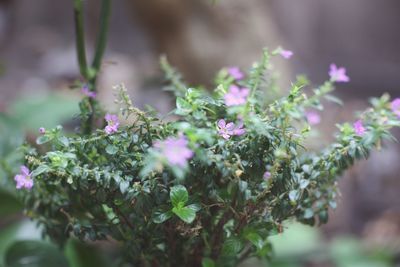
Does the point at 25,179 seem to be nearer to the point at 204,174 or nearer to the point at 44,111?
the point at 204,174

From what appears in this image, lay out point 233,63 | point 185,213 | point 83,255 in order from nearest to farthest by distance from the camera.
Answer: point 185,213 < point 83,255 < point 233,63

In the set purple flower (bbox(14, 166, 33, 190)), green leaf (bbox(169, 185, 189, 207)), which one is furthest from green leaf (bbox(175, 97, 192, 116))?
purple flower (bbox(14, 166, 33, 190))

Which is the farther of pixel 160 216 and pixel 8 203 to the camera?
pixel 8 203

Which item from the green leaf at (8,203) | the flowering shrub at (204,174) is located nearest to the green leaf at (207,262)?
the flowering shrub at (204,174)

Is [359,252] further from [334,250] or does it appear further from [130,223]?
[130,223]

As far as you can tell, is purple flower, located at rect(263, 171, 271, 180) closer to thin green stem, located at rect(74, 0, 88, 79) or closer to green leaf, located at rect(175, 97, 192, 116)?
green leaf, located at rect(175, 97, 192, 116)

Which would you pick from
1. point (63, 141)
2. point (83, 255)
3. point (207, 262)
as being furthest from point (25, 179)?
point (83, 255)

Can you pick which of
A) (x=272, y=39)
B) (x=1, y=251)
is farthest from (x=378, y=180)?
(x=1, y=251)
